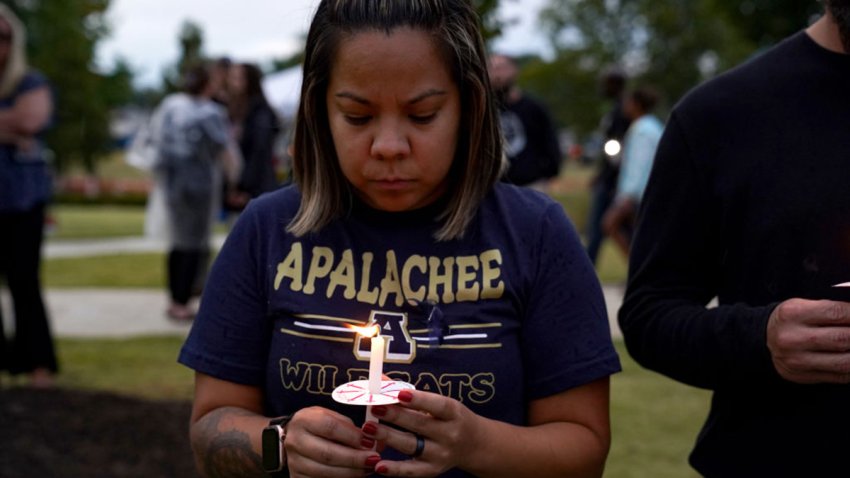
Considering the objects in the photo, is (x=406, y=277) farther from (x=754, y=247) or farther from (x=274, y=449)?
(x=754, y=247)

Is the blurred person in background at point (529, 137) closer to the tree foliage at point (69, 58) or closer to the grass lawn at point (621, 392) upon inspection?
the grass lawn at point (621, 392)

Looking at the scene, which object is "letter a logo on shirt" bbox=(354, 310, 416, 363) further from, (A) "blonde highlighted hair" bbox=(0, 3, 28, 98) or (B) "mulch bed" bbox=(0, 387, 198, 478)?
(A) "blonde highlighted hair" bbox=(0, 3, 28, 98)

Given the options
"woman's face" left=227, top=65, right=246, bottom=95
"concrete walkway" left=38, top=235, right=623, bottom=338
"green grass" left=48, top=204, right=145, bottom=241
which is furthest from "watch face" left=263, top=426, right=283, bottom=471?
"green grass" left=48, top=204, right=145, bottom=241

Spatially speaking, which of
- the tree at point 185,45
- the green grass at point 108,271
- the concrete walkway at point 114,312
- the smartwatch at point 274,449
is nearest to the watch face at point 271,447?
the smartwatch at point 274,449

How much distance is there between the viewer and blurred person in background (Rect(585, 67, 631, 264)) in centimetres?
1011

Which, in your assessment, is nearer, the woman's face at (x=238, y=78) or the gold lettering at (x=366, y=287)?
the gold lettering at (x=366, y=287)

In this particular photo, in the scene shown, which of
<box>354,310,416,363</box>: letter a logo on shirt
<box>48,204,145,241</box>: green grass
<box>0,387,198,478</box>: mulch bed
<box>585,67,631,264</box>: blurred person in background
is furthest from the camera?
<box>48,204,145,241</box>: green grass

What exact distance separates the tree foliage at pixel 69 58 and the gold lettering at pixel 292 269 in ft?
126

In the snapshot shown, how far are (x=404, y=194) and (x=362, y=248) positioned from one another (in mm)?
158

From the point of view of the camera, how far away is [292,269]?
196cm

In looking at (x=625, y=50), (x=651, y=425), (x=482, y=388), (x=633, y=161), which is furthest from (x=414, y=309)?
(x=625, y=50)

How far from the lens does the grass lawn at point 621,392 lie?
186 inches

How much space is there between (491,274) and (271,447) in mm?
502

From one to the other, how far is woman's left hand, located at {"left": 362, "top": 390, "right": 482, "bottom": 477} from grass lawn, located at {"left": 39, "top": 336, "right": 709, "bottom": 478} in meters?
2.94
